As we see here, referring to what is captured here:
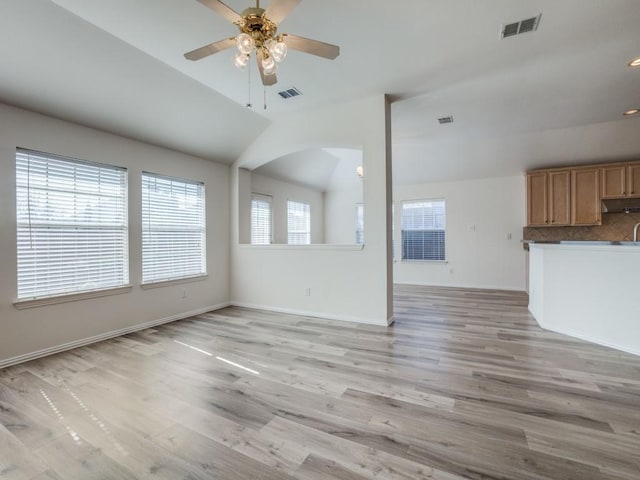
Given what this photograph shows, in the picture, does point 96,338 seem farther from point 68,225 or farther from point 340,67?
point 340,67

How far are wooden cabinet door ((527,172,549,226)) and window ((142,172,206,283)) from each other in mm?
6395

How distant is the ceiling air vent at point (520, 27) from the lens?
2.53 metres

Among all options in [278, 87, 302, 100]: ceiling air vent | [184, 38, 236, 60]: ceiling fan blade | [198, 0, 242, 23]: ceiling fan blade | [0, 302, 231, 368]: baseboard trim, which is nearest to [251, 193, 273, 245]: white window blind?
[0, 302, 231, 368]: baseboard trim

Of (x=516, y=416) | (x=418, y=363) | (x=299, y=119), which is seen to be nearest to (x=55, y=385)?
(x=418, y=363)

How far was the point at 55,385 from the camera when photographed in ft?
8.25

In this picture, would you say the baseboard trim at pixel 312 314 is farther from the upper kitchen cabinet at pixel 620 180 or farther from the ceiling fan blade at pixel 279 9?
the upper kitchen cabinet at pixel 620 180

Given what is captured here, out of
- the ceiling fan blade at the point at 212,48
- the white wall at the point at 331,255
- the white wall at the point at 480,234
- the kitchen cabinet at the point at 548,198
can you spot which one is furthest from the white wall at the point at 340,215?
the ceiling fan blade at the point at 212,48

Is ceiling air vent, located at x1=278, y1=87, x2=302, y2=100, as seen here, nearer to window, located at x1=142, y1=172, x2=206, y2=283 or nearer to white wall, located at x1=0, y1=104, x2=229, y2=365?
white wall, located at x1=0, y1=104, x2=229, y2=365

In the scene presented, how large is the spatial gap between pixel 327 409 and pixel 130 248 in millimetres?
3334

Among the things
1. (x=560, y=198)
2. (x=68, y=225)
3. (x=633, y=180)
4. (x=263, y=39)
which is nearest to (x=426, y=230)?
(x=560, y=198)

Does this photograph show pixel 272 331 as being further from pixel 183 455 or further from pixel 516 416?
pixel 516 416

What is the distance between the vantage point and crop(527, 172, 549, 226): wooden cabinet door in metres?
6.10

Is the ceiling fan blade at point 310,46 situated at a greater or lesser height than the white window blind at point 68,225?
greater

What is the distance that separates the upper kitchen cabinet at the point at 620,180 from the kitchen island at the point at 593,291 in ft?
10.1
